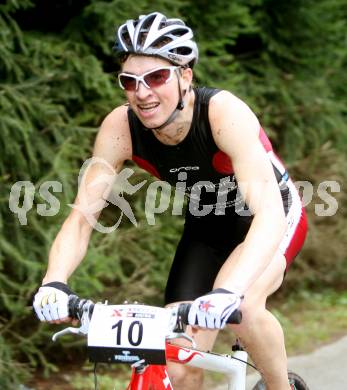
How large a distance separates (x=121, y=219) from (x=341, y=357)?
2.06m

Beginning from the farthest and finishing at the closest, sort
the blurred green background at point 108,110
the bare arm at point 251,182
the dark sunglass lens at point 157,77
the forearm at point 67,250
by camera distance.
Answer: the blurred green background at point 108,110 < the dark sunglass lens at point 157,77 < the forearm at point 67,250 < the bare arm at point 251,182

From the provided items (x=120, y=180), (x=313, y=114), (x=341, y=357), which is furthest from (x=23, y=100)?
(x=313, y=114)

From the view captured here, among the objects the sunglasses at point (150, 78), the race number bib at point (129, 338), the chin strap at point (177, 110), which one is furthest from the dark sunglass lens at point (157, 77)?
the race number bib at point (129, 338)

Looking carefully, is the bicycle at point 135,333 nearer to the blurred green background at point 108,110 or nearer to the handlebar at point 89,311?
the handlebar at point 89,311

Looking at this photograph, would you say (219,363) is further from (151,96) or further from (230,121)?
(151,96)

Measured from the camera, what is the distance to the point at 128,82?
363 cm

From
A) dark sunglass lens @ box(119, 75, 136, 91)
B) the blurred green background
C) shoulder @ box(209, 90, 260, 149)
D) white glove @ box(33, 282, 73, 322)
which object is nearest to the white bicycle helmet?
dark sunglass lens @ box(119, 75, 136, 91)

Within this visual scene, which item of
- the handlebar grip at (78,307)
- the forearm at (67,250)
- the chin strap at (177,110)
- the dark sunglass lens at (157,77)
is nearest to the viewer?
the handlebar grip at (78,307)

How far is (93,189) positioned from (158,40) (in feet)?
2.42

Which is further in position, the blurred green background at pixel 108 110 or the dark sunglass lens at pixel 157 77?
the blurred green background at pixel 108 110

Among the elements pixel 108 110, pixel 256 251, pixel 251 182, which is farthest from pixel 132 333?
pixel 108 110

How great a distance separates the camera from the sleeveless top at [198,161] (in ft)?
12.5

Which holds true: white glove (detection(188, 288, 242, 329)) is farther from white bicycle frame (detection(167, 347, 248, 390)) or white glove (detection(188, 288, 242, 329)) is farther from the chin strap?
the chin strap

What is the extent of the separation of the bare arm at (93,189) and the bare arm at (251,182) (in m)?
0.46
